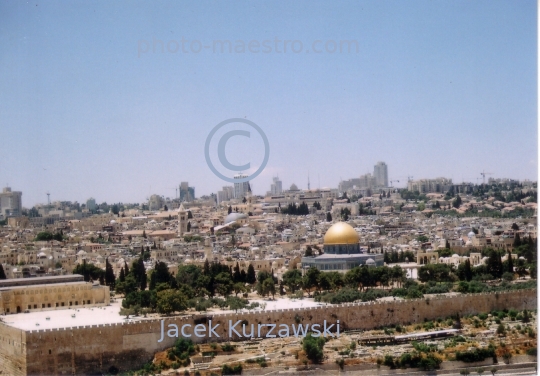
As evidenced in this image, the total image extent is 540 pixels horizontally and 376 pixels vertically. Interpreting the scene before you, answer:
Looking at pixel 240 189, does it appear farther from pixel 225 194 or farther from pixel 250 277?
pixel 250 277

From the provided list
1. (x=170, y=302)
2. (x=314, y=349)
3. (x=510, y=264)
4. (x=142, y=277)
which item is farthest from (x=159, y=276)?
(x=510, y=264)

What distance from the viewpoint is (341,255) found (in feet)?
42.8

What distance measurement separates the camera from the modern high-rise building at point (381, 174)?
11320mm

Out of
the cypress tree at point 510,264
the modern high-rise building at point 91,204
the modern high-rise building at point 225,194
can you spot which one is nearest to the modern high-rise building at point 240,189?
the modern high-rise building at point 225,194

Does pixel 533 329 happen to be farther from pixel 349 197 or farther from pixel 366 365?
pixel 349 197

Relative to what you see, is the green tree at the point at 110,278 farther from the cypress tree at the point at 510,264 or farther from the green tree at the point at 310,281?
the cypress tree at the point at 510,264

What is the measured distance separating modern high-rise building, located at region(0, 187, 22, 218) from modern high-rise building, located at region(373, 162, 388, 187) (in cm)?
403

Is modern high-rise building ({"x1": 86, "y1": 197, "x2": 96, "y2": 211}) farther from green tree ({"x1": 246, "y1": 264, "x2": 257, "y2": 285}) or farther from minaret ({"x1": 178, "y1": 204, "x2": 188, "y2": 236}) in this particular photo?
minaret ({"x1": 178, "y1": 204, "x2": 188, "y2": 236})

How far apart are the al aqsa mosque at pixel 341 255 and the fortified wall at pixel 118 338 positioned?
8.69 feet

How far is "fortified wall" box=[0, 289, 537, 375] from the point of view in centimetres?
857

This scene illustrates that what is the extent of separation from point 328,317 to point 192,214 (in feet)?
30.9

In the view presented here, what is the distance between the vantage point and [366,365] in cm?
860

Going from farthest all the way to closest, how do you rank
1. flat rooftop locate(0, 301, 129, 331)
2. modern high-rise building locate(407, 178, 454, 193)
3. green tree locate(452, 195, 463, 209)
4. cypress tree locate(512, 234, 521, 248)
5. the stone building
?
1. green tree locate(452, 195, 463, 209)
2. modern high-rise building locate(407, 178, 454, 193)
3. cypress tree locate(512, 234, 521, 248)
4. the stone building
5. flat rooftop locate(0, 301, 129, 331)

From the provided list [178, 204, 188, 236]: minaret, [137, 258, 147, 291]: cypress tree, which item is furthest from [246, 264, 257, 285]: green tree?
[178, 204, 188, 236]: minaret
